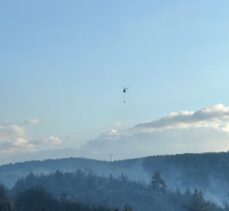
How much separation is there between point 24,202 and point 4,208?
112 ft

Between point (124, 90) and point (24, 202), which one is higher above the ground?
point (124, 90)

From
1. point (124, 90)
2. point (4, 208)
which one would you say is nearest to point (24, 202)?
point (4, 208)

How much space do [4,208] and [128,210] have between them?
34229mm

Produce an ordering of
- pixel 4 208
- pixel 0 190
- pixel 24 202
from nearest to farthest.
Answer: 1. pixel 4 208
2. pixel 0 190
3. pixel 24 202

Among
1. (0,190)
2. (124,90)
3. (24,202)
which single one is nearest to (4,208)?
(0,190)

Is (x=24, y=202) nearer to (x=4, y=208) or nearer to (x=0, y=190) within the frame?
(x=0, y=190)

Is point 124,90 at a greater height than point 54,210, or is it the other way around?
point 124,90

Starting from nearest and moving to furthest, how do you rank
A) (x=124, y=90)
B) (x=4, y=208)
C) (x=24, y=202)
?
1. (x=124, y=90)
2. (x=4, y=208)
3. (x=24, y=202)

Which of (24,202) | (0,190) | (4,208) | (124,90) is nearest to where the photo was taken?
(124,90)

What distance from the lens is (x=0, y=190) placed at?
7028 inches

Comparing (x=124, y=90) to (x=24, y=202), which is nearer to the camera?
(x=124, y=90)

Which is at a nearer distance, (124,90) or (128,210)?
(124,90)

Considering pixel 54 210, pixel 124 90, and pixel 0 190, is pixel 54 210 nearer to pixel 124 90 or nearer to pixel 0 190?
pixel 0 190

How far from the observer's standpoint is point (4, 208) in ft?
541
